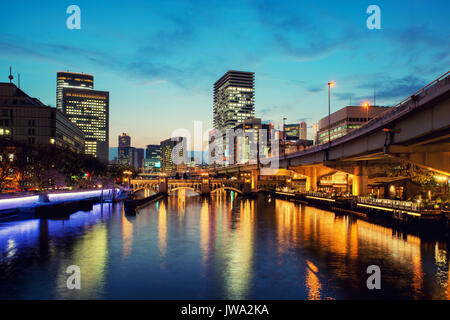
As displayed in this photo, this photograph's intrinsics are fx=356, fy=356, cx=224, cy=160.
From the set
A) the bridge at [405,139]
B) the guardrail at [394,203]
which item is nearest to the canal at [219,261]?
the guardrail at [394,203]

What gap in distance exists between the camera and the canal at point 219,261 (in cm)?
2541

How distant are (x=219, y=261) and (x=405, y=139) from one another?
24179 millimetres

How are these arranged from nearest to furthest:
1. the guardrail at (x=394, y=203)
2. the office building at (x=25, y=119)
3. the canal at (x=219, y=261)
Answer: the canal at (x=219, y=261), the guardrail at (x=394, y=203), the office building at (x=25, y=119)

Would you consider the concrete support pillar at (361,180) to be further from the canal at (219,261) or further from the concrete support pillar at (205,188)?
the concrete support pillar at (205,188)

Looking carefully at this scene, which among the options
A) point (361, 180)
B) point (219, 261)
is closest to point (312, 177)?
point (361, 180)

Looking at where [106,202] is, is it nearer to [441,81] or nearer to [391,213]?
[391,213]

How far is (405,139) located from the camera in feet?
129

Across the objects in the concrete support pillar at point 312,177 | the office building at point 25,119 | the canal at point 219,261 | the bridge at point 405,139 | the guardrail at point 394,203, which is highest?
the office building at point 25,119

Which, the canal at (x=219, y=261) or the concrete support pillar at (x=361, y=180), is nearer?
the canal at (x=219, y=261)

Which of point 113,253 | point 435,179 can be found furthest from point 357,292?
point 435,179

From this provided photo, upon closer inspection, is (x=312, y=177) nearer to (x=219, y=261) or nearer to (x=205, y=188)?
(x=205, y=188)

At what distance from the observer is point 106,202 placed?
10488 cm

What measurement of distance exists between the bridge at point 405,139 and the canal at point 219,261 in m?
10.9
